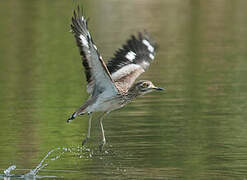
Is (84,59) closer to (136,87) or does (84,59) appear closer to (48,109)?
(136,87)

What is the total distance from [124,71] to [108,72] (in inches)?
67.2

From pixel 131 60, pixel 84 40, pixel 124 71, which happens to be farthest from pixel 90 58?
pixel 131 60

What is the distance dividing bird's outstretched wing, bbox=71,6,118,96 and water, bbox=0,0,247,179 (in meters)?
0.93

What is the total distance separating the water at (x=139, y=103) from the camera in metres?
11.1

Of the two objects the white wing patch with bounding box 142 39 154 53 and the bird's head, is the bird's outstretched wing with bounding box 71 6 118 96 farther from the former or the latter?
the white wing patch with bounding box 142 39 154 53

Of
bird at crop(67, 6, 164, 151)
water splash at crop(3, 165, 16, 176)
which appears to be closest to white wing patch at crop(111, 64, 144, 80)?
bird at crop(67, 6, 164, 151)

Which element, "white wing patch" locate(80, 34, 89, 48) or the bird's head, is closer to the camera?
"white wing patch" locate(80, 34, 89, 48)

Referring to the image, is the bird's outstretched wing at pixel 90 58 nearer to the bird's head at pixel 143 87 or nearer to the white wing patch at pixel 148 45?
the bird's head at pixel 143 87

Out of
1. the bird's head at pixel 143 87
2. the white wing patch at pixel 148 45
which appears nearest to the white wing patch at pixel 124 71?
the white wing patch at pixel 148 45

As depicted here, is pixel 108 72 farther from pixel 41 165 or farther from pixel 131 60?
pixel 131 60

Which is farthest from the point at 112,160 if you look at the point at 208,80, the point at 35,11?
the point at 35,11

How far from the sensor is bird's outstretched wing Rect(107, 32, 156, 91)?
12180 mm

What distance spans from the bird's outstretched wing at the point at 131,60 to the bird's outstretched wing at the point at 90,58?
0.72m

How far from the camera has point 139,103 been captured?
1570 centimetres
